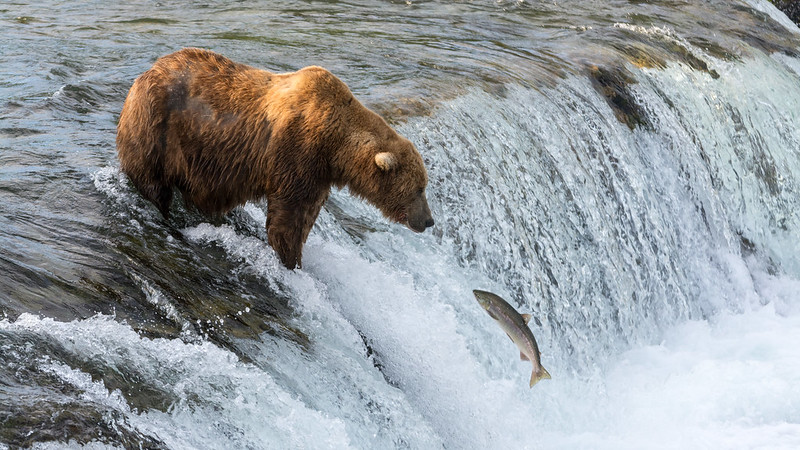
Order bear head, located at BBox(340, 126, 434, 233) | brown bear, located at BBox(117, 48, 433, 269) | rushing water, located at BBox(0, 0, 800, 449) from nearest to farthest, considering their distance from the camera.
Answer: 1. rushing water, located at BBox(0, 0, 800, 449)
2. brown bear, located at BBox(117, 48, 433, 269)
3. bear head, located at BBox(340, 126, 434, 233)

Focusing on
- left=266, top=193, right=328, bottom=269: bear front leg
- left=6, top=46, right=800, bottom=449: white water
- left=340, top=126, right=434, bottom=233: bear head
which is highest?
left=340, top=126, right=434, bottom=233: bear head

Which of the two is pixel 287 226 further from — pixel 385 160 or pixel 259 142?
pixel 385 160

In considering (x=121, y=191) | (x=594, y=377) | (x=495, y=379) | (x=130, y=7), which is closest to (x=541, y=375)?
(x=495, y=379)

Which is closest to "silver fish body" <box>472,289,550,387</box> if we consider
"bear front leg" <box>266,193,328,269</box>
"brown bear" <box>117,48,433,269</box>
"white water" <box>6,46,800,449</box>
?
"white water" <box>6,46,800,449</box>

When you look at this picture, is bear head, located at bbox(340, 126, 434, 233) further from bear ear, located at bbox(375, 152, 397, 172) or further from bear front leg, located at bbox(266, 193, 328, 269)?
bear front leg, located at bbox(266, 193, 328, 269)

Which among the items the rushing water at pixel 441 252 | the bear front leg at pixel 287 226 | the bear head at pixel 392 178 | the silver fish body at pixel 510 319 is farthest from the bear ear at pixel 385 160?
the silver fish body at pixel 510 319

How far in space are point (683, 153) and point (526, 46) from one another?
80.7 inches

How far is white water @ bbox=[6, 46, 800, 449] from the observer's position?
4277mm

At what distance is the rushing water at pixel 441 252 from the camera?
13.8 feet

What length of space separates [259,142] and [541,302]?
270 cm

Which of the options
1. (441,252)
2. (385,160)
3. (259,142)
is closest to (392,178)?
(385,160)

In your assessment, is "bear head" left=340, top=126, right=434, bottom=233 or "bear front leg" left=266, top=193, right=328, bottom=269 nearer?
"bear front leg" left=266, top=193, right=328, bottom=269

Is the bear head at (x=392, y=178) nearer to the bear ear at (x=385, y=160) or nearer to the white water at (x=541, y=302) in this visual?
the bear ear at (x=385, y=160)

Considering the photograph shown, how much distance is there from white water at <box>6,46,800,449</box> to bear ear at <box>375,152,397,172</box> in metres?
0.73
